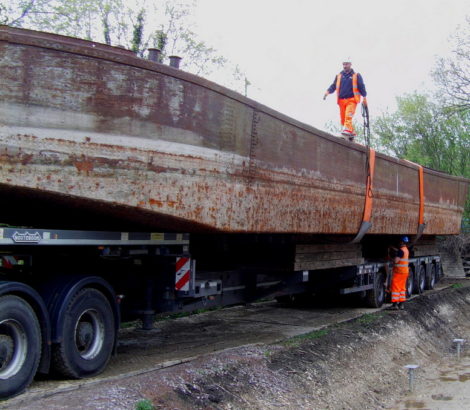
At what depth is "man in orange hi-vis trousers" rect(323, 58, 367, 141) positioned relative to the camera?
9953mm

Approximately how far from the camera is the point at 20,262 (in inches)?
189

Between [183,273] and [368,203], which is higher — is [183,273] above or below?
below

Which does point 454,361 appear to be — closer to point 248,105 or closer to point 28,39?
point 248,105

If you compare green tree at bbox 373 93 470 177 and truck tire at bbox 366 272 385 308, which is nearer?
truck tire at bbox 366 272 385 308

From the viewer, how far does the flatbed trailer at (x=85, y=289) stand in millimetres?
4477

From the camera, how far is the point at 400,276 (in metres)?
12.1

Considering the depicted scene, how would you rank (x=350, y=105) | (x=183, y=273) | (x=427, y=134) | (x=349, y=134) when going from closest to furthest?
(x=183, y=273) < (x=349, y=134) < (x=350, y=105) < (x=427, y=134)

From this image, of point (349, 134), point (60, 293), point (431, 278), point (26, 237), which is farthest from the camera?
point (431, 278)

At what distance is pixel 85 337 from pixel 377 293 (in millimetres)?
8386

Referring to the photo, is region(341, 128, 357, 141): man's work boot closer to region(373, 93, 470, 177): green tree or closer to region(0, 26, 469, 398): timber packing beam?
region(0, 26, 469, 398): timber packing beam

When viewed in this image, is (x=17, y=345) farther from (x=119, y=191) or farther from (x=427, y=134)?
(x=427, y=134)

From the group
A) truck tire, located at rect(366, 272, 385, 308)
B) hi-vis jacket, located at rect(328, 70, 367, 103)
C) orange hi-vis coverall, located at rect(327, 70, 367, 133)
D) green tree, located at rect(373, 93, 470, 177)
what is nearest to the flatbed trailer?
orange hi-vis coverall, located at rect(327, 70, 367, 133)

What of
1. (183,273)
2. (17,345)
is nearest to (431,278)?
(183,273)

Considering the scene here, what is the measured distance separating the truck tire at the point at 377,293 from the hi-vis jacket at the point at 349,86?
14.0 ft
